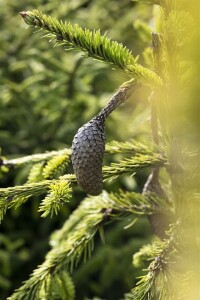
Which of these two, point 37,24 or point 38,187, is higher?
point 37,24

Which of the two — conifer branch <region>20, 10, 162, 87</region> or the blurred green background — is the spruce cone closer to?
conifer branch <region>20, 10, 162, 87</region>

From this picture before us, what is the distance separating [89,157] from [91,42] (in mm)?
278

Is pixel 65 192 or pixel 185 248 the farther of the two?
pixel 185 248

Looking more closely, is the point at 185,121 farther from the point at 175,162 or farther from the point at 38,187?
the point at 38,187

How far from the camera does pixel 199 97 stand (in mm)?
1299

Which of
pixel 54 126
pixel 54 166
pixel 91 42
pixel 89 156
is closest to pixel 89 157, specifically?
pixel 89 156

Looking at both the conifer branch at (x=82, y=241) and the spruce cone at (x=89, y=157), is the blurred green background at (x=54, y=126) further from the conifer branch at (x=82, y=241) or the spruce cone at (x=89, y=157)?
the spruce cone at (x=89, y=157)

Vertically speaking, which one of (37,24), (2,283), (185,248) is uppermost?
(37,24)

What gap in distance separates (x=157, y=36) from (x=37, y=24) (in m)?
0.31

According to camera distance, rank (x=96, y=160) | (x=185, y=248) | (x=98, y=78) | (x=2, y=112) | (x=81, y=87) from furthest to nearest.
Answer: (x=98, y=78), (x=2, y=112), (x=81, y=87), (x=185, y=248), (x=96, y=160)

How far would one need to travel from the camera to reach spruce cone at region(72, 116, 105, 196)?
127cm

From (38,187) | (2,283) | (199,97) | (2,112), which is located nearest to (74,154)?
(38,187)

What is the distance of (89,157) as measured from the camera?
1.27m

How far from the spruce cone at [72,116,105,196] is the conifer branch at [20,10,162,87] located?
165mm
